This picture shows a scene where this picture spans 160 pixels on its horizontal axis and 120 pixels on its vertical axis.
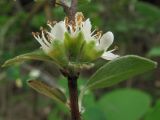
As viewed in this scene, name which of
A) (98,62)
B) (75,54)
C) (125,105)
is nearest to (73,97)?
(75,54)

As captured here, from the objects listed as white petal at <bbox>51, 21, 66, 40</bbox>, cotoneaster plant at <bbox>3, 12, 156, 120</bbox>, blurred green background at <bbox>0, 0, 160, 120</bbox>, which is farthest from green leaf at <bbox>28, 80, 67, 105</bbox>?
blurred green background at <bbox>0, 0, 160, 120</bbox>

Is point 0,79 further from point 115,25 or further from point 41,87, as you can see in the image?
point 41,87

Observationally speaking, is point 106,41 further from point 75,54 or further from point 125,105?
point 125,105

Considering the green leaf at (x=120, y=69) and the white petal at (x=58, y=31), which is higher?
the white petal at (x=58, y=31)

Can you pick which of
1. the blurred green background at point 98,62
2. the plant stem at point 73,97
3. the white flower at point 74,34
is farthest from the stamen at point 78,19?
the blurred green background at point 98,62

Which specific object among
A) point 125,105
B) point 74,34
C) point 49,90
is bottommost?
point 125,105

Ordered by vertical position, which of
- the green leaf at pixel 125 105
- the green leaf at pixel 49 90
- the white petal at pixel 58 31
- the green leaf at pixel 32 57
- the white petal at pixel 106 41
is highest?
the white petal at pixel 58 31

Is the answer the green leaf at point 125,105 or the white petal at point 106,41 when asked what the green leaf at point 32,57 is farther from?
the green leaf at point 125,105

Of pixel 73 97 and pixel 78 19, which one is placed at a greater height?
pixel 78 19
